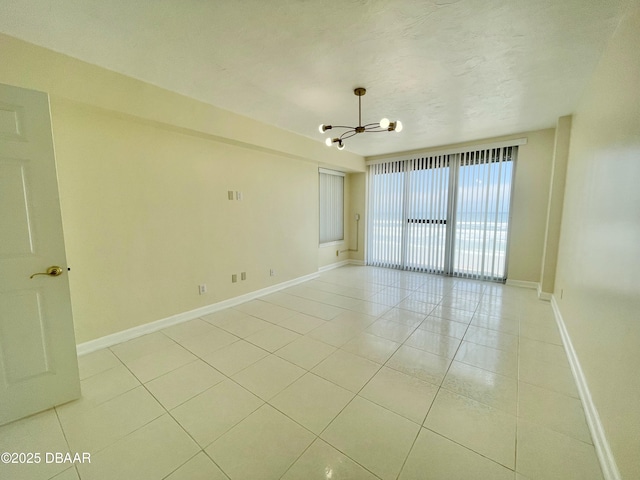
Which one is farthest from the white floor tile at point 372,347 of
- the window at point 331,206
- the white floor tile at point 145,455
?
the window at point 331,206

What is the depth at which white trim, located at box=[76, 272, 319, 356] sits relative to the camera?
104 inches

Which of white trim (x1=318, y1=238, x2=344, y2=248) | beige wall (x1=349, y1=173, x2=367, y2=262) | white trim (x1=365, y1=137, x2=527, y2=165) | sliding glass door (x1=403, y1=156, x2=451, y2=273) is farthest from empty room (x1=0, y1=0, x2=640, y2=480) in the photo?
beige wall (x1=349, y1=173, x2=367, y2=262)

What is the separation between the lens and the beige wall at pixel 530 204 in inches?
169

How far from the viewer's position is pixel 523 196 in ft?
14.7

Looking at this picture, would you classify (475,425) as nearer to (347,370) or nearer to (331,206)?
(347,370)

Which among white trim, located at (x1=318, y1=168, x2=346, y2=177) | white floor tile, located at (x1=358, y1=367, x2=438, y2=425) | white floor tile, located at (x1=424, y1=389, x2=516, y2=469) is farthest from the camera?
white trim, located at (x1=318, y1=168, x2=346, y2=177)

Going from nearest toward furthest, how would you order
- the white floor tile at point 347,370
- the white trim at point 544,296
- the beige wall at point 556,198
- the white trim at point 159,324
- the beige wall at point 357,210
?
the white floor tile at point 347,370 < the white trim at point 159,324 < the beige wall at point 556,198 < the white trim at point 544,296 < the beige wall at point 357,210

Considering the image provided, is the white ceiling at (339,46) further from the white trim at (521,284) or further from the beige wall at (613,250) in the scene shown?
the white trim at (521,284)

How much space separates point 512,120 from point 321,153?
3090 mm

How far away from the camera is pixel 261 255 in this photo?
432 centimetres

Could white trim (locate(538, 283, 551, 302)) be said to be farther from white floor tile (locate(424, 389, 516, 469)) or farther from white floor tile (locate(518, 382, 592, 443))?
white floor tile (locate(424, 389, 516, 469))

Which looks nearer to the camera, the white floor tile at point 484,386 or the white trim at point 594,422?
the white trim at point 594,422

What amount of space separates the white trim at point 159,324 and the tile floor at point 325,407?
11cm

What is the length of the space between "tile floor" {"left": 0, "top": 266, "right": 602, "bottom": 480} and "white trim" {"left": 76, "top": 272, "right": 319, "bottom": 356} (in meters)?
0.11
